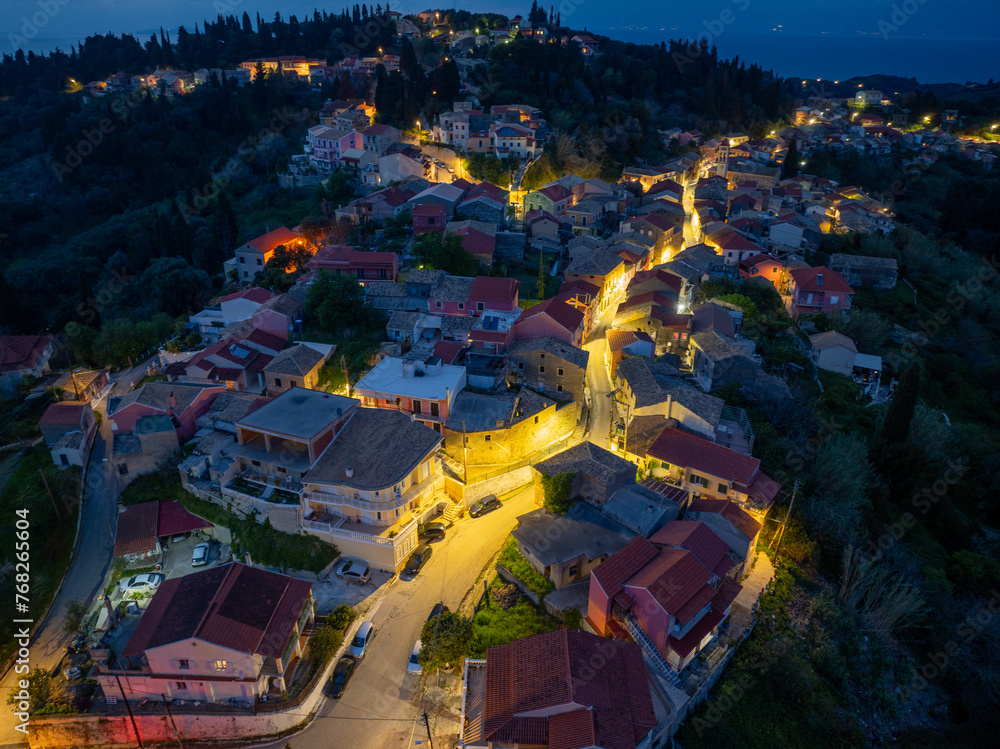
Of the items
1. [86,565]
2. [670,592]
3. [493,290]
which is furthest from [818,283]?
[86,565]

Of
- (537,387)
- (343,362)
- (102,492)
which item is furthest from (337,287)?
(102,492)

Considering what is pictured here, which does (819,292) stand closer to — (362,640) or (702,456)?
(702,456)

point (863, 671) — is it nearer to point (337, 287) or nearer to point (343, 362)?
point (343, 362)

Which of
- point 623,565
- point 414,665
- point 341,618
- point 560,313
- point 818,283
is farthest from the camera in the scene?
point 818,283

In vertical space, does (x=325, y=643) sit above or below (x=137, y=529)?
above

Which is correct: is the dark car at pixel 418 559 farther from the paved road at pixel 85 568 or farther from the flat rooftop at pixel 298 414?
the paved road at pixel 85 568

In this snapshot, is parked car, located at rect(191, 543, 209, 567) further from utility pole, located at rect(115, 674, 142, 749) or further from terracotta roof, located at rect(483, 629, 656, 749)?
terracotta roof, located at rect(483, 629, 656, 749)

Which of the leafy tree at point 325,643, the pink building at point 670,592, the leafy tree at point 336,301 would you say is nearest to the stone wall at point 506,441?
the pink building at point 670,592
